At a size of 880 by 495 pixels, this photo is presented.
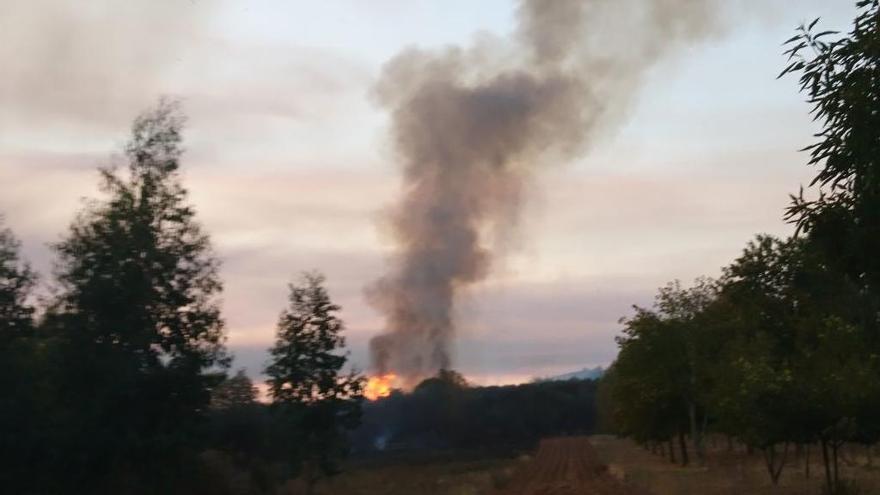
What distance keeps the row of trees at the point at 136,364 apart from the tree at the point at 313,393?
51 millimetres

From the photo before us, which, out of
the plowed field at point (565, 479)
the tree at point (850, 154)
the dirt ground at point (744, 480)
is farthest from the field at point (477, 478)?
the tree at point (850, 154)

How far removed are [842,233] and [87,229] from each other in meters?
34.4

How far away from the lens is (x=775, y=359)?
138ft

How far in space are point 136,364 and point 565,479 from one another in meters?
26.0

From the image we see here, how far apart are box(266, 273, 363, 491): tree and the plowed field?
33.4 ft

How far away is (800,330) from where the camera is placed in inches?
1767

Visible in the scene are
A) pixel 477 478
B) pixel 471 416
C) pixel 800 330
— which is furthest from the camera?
pixel 471 416

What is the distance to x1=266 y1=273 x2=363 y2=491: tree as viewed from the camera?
43438 mm

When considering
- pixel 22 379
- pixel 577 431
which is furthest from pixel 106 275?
pixel 577 431

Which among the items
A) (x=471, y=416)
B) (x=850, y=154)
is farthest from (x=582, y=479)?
(x=471, y=416)

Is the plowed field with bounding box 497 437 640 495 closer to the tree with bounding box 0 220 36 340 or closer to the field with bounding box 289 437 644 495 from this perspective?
the field with bounding box 289 437 644 495

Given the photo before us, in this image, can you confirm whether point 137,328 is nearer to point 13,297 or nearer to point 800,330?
point 13,297

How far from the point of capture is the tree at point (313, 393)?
43438 millimetres

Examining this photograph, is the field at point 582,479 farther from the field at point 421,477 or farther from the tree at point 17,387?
the tree at point 17,387
